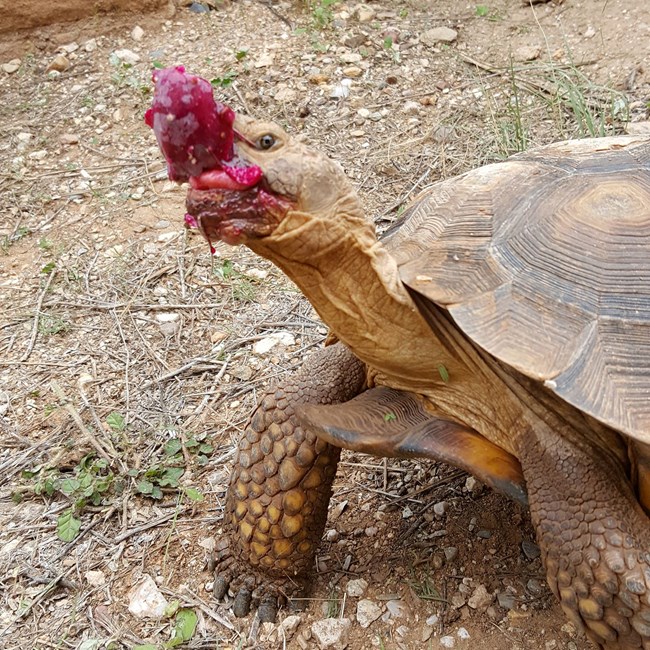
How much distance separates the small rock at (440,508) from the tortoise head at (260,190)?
1318 millimetres

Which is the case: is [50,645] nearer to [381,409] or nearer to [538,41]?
[381,409]

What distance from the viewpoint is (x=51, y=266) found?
4.04 meters

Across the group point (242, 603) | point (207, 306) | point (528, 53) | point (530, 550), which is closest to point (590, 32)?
point (528, 53)

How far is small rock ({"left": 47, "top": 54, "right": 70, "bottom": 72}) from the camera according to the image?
5641 mm

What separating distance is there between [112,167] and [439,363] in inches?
132

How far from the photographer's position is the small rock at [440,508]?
8.68 feet

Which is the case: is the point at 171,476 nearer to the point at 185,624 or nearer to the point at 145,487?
the point at 145,487

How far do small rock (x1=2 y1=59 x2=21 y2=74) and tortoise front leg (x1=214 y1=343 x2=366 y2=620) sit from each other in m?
4.46

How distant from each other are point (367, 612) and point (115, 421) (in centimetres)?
126

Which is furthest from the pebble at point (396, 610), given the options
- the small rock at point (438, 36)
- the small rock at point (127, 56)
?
the small rock at point (127, 56)

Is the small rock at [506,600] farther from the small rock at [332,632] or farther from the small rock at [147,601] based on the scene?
the small rock at [147,601]

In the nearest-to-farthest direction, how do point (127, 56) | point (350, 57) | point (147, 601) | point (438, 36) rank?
point (147, 601), point (350, 57), point (438, 36), point (127, 56)

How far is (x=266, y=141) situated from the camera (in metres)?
1.65

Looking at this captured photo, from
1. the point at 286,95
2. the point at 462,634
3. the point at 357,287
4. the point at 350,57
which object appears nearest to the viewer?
the point at 357,287
